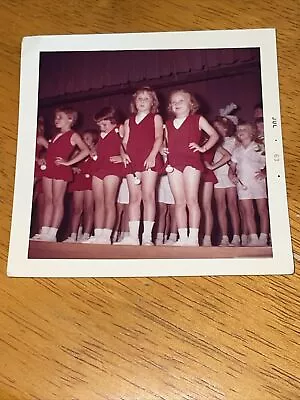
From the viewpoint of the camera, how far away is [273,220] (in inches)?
24.6

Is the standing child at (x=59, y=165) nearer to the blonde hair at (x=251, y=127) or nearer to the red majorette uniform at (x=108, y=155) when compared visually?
the red majorette uniform at (x=108, y=155)

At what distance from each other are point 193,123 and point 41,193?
0.17 metres

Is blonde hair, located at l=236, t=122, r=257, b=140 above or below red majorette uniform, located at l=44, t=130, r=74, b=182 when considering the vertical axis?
above

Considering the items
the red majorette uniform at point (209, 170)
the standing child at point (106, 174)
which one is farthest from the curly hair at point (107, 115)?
the red majorette uniform at point (209, 170)

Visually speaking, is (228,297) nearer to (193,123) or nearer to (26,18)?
(193,123)

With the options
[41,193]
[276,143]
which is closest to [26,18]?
[41,193]

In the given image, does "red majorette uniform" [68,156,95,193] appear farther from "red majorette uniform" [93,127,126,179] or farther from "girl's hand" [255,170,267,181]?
"girl's hand" [255,170,267,181]

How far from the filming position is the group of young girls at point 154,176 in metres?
0.63

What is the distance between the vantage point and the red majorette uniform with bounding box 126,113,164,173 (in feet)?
2.13

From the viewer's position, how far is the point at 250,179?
0.64m

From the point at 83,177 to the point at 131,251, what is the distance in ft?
0.31

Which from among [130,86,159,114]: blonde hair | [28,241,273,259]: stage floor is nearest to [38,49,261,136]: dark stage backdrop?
[130,86,159,114]: blonde hair

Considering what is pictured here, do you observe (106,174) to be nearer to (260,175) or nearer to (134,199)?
(134,199)

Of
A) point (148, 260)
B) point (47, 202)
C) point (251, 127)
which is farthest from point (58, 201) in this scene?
point (251, 127)
